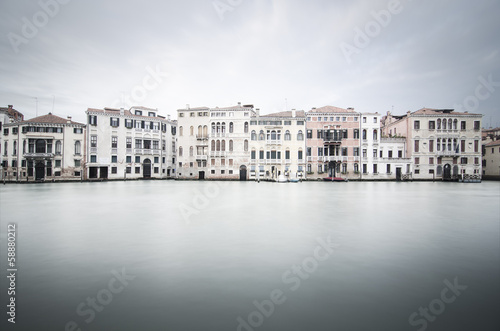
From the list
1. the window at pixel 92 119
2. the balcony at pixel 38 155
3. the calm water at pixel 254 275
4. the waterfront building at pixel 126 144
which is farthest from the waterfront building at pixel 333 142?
the balcony at pixel 38 155

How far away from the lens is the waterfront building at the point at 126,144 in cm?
4375

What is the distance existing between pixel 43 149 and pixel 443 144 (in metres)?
67.1

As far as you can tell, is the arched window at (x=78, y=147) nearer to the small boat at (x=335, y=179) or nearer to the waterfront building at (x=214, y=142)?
the waterfront building at (x=214, y=142)

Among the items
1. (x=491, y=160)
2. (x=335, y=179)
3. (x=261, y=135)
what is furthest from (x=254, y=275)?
(x=491, y=160)

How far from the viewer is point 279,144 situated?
4516cm

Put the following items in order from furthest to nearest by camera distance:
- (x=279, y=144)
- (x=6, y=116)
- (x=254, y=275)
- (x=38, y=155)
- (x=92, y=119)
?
1. (x=279, y=144)
2. (x=6, y=116)
3. (x=92, y=119)
4. (x=38, y=155)
5. (x=254, y=275)

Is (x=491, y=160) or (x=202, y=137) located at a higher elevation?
(x=202, y=137)

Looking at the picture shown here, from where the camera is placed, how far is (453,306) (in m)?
3.98

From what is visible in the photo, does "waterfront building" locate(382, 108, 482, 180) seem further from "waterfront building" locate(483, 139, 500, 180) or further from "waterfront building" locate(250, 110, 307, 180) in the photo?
"waterfront building" locate(250, 110, 307, 180)

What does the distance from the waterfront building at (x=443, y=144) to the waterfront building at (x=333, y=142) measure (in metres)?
9.96

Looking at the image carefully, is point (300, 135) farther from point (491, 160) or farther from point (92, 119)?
point (491, 160)

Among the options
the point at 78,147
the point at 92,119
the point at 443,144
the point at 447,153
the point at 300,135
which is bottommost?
the point at 447,153

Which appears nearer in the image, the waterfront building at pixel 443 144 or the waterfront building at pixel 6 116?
the waterfront building at pixel 6 116

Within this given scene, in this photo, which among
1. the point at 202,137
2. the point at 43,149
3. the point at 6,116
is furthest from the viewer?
the point at 202,137
